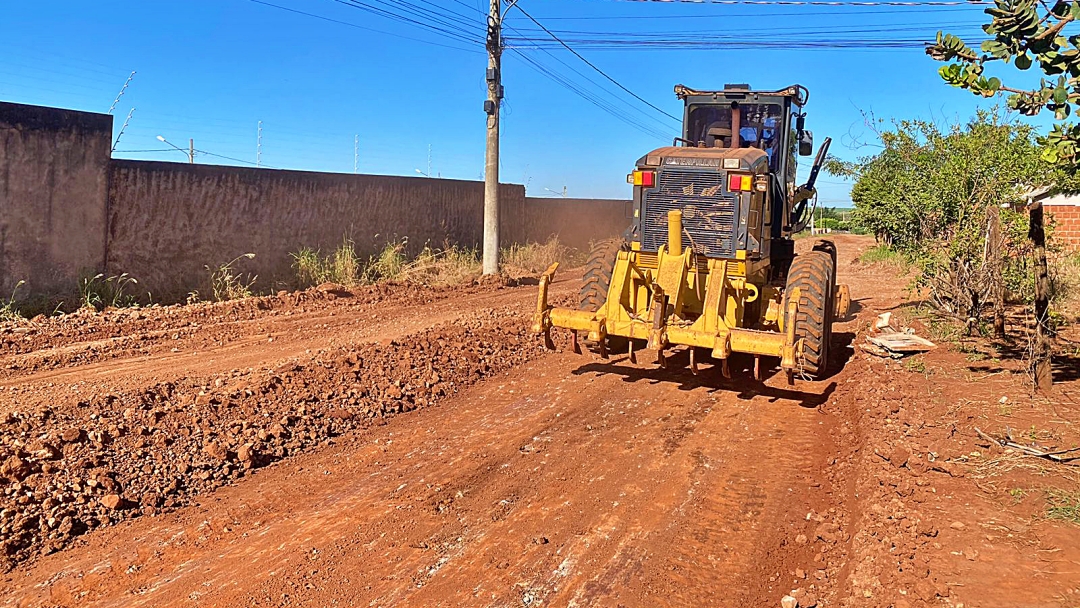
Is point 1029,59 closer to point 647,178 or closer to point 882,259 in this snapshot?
point 647,178

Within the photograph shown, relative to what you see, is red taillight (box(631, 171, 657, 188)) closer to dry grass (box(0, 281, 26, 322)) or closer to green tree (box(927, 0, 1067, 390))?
green tree (box(927, 0, 1067, 390))

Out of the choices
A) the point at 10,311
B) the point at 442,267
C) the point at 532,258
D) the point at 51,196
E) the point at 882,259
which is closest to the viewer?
the point at 10,311

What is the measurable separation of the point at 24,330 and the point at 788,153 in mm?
9031

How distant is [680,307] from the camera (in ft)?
25.5

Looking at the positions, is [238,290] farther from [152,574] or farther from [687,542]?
[687,542]

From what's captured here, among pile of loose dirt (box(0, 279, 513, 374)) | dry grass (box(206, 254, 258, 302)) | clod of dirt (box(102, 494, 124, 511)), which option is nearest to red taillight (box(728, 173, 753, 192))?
clod of dirt (box(102, 494, 124, 511))

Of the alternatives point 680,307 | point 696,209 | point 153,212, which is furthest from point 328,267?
point 696,209

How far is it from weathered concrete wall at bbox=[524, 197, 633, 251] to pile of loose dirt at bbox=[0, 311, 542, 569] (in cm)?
1432

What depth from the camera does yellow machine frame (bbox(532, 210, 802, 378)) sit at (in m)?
6.77

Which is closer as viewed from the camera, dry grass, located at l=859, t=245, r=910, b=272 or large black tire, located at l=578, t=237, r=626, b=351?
large black tire, located at l=578, t=237, r=626, b=351

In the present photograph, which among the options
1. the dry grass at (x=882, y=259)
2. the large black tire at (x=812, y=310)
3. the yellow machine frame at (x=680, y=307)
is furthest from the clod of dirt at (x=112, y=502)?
the dry grass at (x=882, y=259)

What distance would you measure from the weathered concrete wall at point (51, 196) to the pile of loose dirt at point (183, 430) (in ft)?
Answer: 17.6

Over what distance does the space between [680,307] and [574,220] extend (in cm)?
1787

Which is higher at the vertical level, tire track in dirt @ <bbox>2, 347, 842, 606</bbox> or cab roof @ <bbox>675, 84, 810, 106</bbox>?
cab roof @ <bbox>675, 84, 810, 106</bbox>
